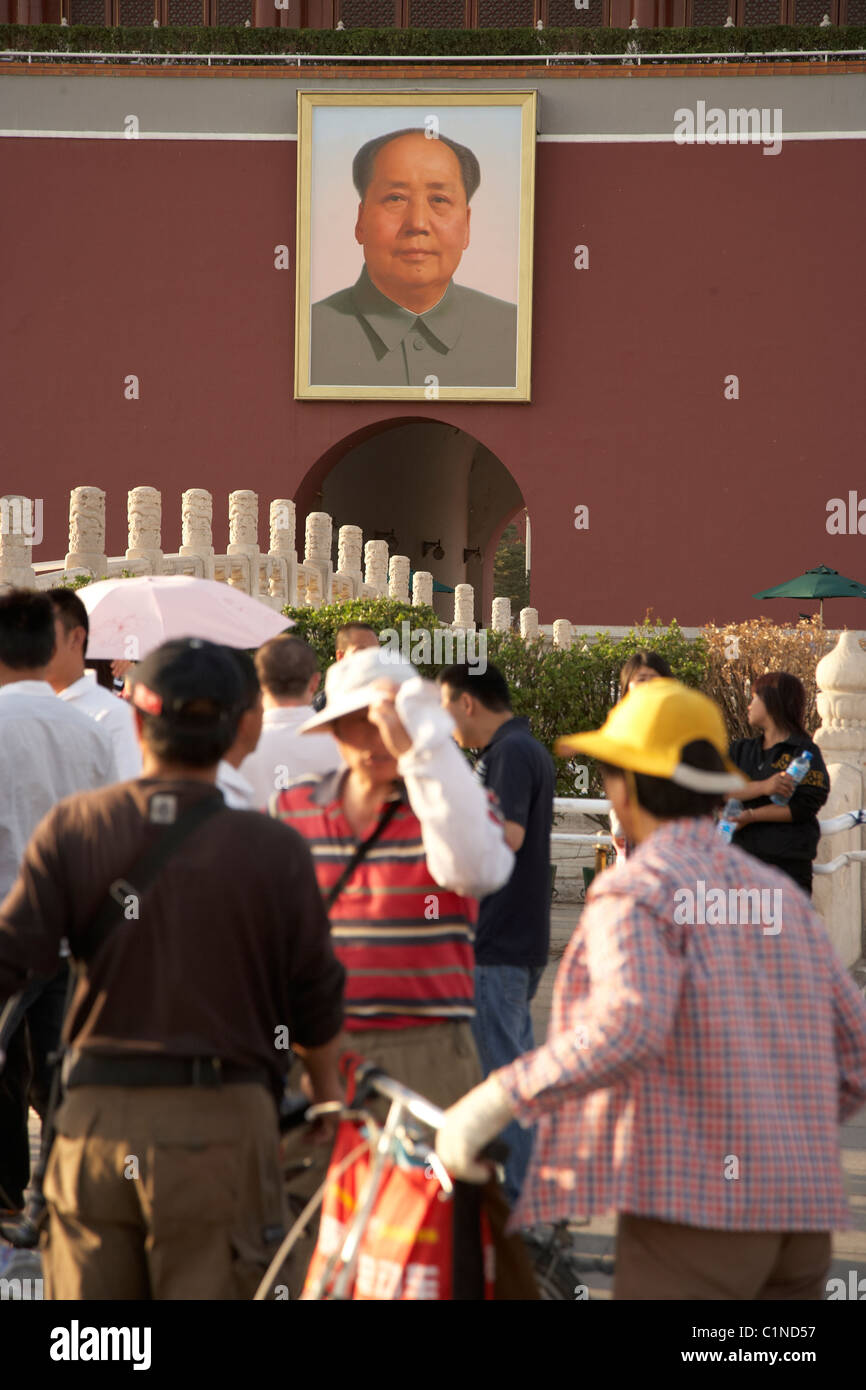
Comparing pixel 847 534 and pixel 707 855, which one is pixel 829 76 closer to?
pixel 847 534

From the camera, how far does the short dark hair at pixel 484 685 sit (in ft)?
14.5

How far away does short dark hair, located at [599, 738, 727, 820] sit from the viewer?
101 inches

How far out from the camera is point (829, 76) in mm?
22031

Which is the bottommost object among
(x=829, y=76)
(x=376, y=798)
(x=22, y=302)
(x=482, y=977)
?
(x=482, y=977)

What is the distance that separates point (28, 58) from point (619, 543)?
10.6 m

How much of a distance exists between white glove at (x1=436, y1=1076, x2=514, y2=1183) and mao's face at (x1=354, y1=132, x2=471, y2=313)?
21088 mm

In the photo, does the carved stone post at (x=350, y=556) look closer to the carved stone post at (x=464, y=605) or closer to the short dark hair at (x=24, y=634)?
the carved stone post at (x=464, y=605)

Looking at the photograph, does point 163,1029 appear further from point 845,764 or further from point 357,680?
point 845,764

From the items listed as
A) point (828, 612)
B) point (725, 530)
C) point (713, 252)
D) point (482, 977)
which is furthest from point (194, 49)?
point (482, 977)

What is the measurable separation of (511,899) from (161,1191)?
1.96 meters

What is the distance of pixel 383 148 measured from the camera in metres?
22.5

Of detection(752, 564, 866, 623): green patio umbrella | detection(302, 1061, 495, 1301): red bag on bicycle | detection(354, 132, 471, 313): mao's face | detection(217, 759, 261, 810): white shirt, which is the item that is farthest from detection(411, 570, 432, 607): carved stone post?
detection(302, 1061, 495, 1301): red bag on bicycle

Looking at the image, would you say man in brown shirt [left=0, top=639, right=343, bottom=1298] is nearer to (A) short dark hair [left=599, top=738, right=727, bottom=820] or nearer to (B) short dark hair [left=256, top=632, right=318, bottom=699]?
(A) short dark hair [left=599, top=738, right=727, bottom=820]

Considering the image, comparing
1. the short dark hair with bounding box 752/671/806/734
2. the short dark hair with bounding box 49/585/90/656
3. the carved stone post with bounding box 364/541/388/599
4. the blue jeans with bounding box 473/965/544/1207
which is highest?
the carved stone post with bounding box 364/541/388/599
